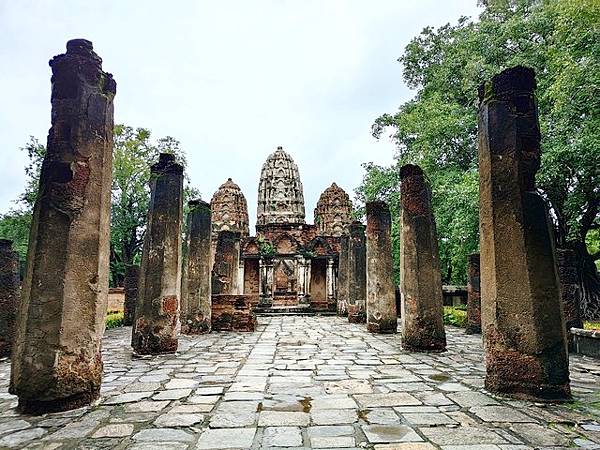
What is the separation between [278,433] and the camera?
3691 millimetres

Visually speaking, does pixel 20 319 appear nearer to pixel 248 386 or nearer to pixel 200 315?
pixel 248 386

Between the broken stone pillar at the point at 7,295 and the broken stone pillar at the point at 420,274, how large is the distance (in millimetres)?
6825

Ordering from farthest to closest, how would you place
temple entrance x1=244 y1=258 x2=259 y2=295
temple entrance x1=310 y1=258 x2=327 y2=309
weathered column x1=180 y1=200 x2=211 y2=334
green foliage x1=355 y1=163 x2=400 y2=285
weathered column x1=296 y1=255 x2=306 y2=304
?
temple entrance x1=244 y1=258 x2=259 y2=295, temple entrance x1=310 y1=258 x2=327 y2=309, weathered column x1=296 y1=255 x2=306 y2=304, green foliage x1=355 y1=163 x2=400 y2=285, weathered column x1=180 y1=200 x2=211 y2=334

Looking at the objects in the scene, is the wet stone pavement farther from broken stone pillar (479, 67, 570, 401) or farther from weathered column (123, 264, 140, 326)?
weathered column (123, 264, 140, 326)

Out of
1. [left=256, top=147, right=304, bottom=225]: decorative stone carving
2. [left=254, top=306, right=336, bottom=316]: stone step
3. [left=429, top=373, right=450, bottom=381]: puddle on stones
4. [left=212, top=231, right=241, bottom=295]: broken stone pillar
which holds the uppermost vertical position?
[left=256, top=147, right=304, bottom=225]: decorative stone carving

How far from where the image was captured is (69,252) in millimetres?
4723

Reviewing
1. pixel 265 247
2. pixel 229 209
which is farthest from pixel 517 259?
pixel 229 209

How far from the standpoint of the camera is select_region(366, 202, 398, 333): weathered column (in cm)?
1178

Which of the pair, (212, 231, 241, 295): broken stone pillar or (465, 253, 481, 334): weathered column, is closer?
(465, 253, 481, 334): weathered column

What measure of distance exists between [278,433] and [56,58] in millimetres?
4391

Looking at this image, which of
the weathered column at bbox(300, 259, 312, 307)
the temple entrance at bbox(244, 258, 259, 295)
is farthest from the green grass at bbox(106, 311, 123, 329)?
the temple entrance at bbox(244, 258, 259, 295)

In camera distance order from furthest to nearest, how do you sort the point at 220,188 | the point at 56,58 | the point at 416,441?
the point at 220,188
the point at 56,58
the point at 416,441

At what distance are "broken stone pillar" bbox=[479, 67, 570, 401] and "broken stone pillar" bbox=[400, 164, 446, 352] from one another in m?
2.96

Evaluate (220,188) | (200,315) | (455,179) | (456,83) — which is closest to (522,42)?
(456,83)
